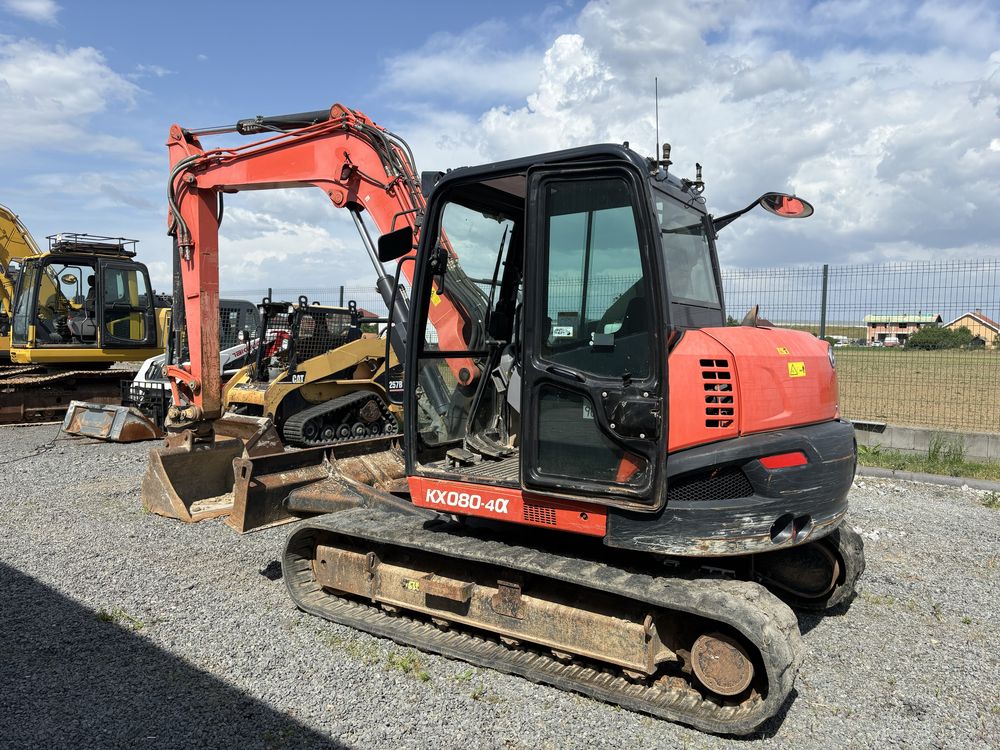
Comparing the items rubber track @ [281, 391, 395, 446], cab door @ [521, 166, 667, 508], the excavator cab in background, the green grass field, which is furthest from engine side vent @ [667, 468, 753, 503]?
the green grass field

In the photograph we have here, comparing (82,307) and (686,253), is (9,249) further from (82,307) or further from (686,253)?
(686,253)

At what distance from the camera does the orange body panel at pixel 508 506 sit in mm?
3678

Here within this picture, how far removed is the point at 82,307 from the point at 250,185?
8.17 m

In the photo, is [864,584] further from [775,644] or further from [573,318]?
[573,318]

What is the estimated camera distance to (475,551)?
3.96 metres

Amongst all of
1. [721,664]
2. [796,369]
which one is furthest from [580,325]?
[721,664]

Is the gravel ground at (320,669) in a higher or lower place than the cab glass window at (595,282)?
lower

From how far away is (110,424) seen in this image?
1073 cm

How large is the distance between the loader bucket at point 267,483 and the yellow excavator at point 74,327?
8.24 metres

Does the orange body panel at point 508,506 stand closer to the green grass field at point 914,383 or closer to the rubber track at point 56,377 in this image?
the green grass field at point 914,383

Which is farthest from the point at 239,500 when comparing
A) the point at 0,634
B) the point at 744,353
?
the point at 744,353

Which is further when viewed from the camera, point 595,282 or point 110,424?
point 110,424

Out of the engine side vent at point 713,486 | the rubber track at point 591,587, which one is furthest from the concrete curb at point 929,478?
the engine side vent at point 713,486

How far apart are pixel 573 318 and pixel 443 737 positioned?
2.04m
